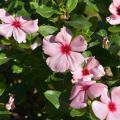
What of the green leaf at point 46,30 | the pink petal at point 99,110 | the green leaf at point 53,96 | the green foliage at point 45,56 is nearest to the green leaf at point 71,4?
the green foliage at point 45,56

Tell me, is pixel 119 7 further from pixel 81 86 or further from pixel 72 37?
pixel 81 86

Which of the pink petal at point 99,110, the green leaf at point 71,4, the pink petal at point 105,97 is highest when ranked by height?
the green leaf at point 71,4

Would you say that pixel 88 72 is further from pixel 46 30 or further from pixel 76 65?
pixel 46 30

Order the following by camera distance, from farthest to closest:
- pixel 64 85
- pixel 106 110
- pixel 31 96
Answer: pixel 31 96
pixel 64 85
pixel 106 110

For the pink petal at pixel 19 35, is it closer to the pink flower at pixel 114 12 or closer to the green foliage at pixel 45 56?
the green foliage at pixel 45 56

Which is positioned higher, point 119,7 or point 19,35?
point 119,7

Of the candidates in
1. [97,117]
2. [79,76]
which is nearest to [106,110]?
[97,117]

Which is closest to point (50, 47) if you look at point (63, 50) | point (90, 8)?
point (63, 50)

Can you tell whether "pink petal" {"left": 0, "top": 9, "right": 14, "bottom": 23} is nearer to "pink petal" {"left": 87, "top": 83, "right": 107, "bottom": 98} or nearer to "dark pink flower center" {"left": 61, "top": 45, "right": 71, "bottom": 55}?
"dark pink flower center" {"left": 61, "top": 45, "right": 71, "bottom": 55}
